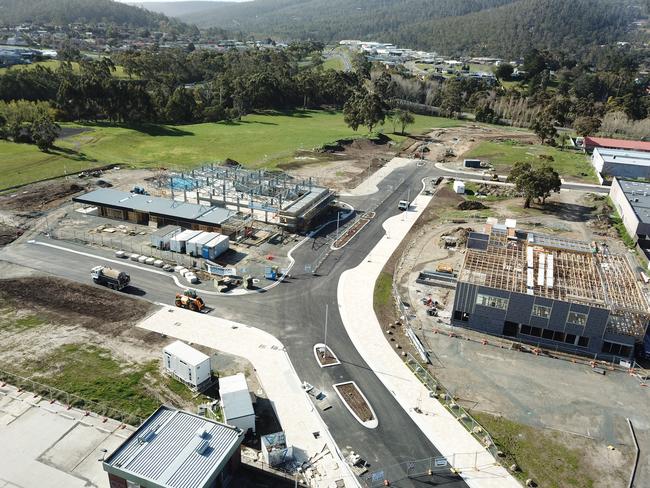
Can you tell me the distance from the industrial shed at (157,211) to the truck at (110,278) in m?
17.3

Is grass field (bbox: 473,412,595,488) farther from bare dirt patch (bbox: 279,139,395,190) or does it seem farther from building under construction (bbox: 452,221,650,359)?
bare dirt patch (bbox: 279,139,395,190)

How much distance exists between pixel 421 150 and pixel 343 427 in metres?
105

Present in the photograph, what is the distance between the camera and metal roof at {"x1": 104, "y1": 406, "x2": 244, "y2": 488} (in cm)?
3095

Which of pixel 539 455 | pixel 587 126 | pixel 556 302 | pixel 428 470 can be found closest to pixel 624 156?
pixel 587 126

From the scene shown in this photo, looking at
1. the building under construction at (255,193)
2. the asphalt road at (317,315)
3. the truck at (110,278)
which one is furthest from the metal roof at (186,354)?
the building under construction at (255,193)

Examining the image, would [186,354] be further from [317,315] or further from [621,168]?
[621,168]

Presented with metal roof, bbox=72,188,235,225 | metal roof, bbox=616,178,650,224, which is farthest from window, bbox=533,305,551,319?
metal roof, bbox=72,188,235,225

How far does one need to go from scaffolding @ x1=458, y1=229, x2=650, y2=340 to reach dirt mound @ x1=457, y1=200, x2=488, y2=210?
2714 cm

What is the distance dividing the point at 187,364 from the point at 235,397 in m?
6.06

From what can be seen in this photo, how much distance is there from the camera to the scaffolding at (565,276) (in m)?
50.5

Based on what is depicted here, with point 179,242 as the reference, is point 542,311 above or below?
above

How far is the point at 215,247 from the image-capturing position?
6681 centimetres

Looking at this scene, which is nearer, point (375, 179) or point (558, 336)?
point (558, 336)

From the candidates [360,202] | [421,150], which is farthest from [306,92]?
[360,202]
